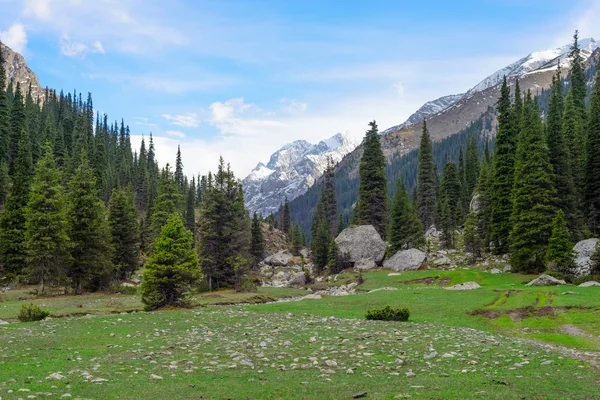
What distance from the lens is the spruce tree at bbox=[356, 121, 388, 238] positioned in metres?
80.1

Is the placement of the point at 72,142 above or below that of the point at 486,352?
above

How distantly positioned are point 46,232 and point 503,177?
58.9 m

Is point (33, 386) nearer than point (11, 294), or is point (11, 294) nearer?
point (33, 386)

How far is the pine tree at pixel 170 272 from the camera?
111 feet

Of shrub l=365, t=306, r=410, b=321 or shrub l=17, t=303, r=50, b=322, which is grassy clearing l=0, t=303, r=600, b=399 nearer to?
shrub l=17, t=303, r=50, b=322

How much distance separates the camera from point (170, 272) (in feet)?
112

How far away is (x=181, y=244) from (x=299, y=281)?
34838mm

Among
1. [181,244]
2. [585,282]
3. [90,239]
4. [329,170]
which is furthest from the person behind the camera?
[329,170]

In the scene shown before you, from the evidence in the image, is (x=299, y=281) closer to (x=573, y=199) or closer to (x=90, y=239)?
(x=90, y=239)

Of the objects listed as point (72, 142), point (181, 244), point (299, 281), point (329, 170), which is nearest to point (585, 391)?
point (181, 244)

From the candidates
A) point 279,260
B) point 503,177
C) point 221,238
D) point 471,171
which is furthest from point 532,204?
point 279,260

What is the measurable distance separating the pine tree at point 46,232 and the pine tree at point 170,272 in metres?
17.7

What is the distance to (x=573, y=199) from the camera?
174 feet

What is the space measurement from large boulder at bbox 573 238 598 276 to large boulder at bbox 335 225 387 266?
3047cm
